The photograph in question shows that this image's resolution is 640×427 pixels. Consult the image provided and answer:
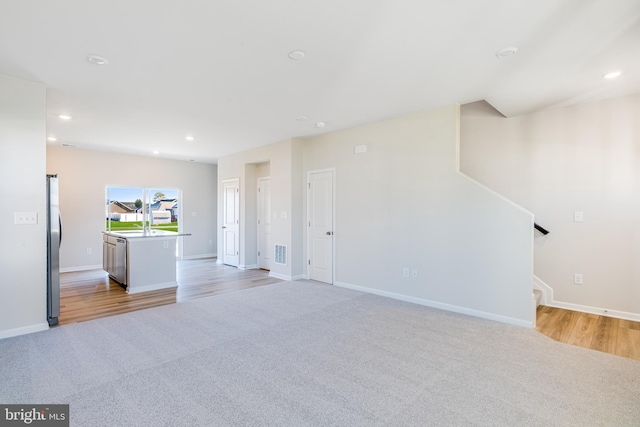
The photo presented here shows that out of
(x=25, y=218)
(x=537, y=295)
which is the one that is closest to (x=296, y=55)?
(x=25, y=218)

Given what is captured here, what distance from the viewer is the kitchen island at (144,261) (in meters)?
4.96

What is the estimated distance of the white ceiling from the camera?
214 cm

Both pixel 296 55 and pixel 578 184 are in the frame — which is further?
pixel 578 184

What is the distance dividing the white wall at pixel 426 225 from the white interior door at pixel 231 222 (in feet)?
9.97

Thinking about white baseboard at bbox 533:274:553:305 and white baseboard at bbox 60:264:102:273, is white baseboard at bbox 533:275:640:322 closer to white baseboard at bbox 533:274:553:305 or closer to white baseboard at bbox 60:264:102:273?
white baseboard at bbox 533:274:553:305

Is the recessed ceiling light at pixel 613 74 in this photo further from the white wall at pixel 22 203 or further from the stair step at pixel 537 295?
the white wall at pixel 22 203

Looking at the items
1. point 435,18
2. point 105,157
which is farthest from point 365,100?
point 105,157

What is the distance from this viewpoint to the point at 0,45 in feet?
8.47

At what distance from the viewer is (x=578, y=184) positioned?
4.04 meters

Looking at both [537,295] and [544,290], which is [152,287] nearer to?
[537,295]

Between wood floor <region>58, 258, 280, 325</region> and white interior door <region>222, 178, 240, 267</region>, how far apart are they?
43 cm

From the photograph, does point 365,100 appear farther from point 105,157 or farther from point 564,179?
point 105,157

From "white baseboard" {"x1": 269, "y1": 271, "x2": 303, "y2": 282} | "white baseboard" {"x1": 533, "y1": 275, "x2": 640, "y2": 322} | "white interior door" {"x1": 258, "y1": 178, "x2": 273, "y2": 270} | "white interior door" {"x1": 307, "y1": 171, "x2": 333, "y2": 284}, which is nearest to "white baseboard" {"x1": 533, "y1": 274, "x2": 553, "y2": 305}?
"white baseboard" {"x1": 533, "y1": 275, "x2": 640, "y2": 322}

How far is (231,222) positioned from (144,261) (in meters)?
2.70
